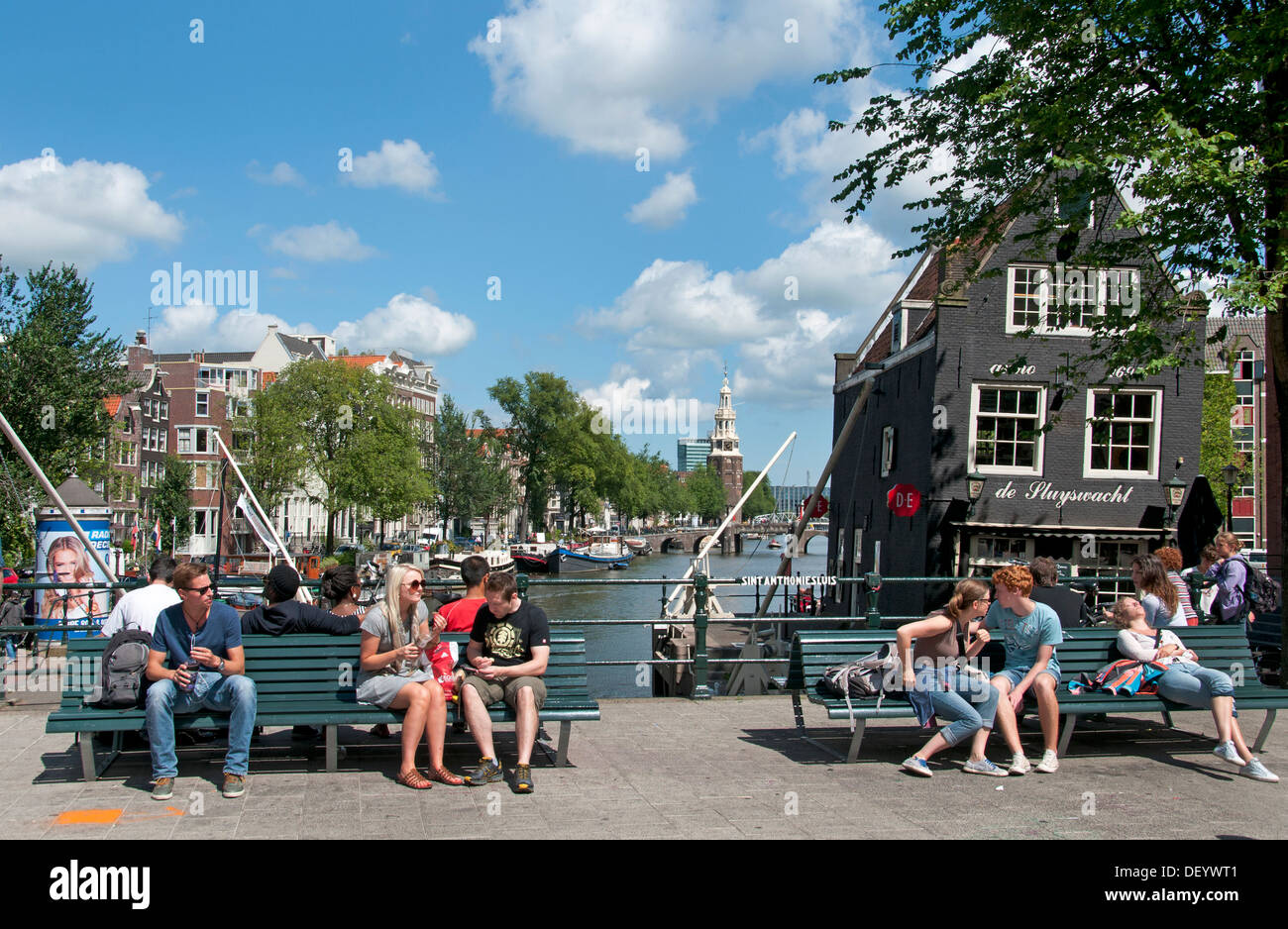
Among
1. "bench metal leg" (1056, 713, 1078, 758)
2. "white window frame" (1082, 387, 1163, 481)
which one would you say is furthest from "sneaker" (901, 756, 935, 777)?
"white window frame" (1082, 387, 1163, 481)

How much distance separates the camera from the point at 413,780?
660 cm

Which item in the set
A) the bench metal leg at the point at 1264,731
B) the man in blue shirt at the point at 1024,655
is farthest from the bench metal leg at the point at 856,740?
the bench metal leg at the point at 1264,731

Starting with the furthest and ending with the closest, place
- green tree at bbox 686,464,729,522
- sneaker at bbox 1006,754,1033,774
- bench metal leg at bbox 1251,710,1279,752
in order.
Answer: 1. green tree at bbox 686,464,729,522
2. bench metal leg at bbox 1251,710,1279,752
3. sneaker at bbox 1006,754,1033,774

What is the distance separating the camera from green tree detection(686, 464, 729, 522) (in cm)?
17050

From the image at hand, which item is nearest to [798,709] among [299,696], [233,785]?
[299,696]

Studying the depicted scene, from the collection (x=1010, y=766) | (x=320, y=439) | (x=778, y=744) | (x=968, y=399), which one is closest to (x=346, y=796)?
(x=778, y=744)

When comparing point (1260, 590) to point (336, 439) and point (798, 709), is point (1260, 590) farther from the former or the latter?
point (336, 439)

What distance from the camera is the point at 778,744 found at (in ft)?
27.0

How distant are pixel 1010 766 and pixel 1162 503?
19551mm

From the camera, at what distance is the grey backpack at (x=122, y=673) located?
21.9 ft

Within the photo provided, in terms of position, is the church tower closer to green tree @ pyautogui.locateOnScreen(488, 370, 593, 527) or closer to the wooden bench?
green tree @ pyautogui.locateOnScreen(488, 370, 593, 527)

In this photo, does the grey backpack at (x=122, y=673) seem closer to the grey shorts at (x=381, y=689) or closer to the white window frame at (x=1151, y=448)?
the grey shorts at (x=381, y=689)

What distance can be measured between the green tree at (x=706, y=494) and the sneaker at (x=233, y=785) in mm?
158157

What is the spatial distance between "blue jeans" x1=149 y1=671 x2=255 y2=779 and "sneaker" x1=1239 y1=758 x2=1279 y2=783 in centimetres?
669
